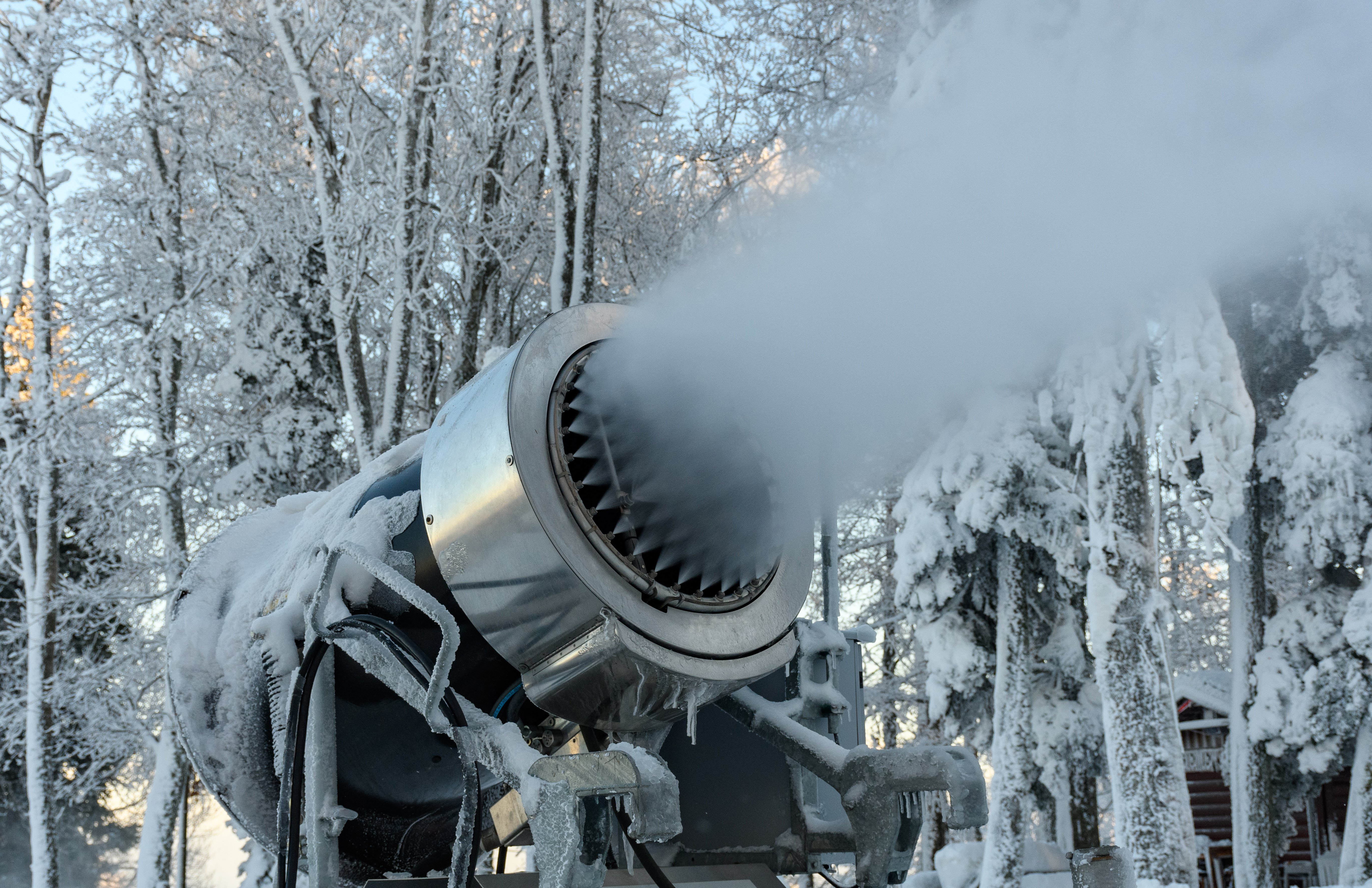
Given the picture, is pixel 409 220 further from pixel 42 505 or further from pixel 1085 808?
pixel 1085 808

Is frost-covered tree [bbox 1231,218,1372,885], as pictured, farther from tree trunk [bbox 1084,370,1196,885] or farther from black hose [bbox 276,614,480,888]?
black hose [bbox 276,614,480,888]

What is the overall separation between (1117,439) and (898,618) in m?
7.00

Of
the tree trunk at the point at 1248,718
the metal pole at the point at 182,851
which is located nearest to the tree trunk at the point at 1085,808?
the tree trunk at the point at 1248,718

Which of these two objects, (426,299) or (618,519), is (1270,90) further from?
(426,299)

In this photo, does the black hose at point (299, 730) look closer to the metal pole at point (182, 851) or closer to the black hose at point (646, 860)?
the black hose at point (646, 860)

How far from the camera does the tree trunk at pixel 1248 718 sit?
38.6 ft

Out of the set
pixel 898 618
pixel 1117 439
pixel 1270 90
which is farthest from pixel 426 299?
pixel 898 618

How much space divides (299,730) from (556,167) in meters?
6.37

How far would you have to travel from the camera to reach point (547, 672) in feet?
6.04

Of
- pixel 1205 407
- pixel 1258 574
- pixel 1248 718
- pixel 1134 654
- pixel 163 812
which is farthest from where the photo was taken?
pixel 1258 574

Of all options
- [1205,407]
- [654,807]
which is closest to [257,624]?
[654,807]

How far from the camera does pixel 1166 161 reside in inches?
98.9

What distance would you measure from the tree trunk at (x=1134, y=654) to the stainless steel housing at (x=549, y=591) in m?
9.37

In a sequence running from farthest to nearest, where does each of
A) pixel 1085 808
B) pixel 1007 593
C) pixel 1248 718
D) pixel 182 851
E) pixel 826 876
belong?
pixel 182 851 → pixel 1085 808 → pixel 1007 593 → pixel 1248 718 → pixel 826 876
